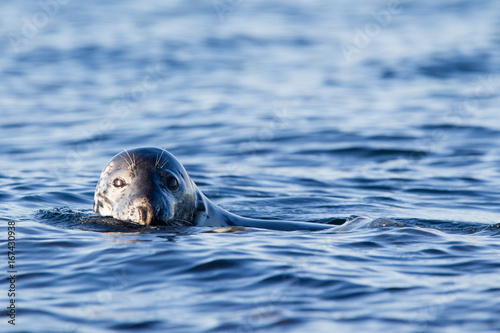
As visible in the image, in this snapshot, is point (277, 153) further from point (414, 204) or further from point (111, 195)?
point (111, 195)

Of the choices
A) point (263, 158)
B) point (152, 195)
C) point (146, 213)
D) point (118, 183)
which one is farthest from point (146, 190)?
point (263, 158)

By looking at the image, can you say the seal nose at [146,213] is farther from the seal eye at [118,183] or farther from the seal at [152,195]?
the seal eye at [118,183]

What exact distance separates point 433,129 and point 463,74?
6.64 meters

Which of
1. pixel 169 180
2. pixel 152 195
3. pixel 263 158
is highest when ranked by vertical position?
pixel 263 158

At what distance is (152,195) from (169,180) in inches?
13.8

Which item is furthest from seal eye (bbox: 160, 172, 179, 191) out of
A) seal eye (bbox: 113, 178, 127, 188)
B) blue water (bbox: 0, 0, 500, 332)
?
blue water (bbox: 0, 0, 500, 332)

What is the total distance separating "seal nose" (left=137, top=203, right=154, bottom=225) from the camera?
7023 mm

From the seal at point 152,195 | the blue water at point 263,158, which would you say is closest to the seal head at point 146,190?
the seal at point 152,195

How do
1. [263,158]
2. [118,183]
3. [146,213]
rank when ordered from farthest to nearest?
1. [263,158]
2. [118,183]
3. [146,213]

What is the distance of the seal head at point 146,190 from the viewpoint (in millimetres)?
7092

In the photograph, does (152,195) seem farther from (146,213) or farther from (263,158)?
(263,158)

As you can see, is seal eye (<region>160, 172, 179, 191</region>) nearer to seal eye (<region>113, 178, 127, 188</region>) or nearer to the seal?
the seal

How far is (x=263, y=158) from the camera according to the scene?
1285cm

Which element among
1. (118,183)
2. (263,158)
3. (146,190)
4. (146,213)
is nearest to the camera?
(146,213)
